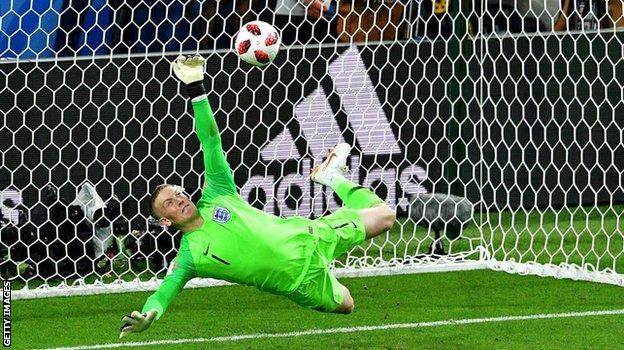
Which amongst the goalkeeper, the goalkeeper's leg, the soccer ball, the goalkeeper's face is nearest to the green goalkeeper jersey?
the goalkeeper

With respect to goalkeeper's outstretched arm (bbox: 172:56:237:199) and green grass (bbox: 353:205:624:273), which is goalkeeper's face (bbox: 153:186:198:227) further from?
green grass (bbox: 353:205:624:273)

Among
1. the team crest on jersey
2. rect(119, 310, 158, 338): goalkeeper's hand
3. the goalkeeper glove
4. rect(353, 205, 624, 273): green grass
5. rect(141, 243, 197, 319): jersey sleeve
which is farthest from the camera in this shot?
rect(353, 205, 624, 273): green grass

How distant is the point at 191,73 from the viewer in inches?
287

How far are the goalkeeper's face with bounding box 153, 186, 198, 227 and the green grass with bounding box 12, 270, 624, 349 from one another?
80 cm

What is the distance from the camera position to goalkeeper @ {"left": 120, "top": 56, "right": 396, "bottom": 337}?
7.30m

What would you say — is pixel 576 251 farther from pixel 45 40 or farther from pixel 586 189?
pixel 45 40

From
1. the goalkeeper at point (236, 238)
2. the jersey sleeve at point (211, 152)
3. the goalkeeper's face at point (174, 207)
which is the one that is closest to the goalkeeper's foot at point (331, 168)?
the goalkeeper at point (236, 238)

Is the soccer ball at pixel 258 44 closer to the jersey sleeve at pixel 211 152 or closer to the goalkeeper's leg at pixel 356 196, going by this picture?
the goalkeeper's leg at pixel 356 196

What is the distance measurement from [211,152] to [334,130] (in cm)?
333

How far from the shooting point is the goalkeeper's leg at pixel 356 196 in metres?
7.96

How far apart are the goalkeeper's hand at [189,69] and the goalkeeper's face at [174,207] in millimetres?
593

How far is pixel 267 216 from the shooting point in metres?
7.64

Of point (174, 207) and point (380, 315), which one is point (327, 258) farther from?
point (174, 207)

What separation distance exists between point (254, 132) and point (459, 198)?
5.49 ft
